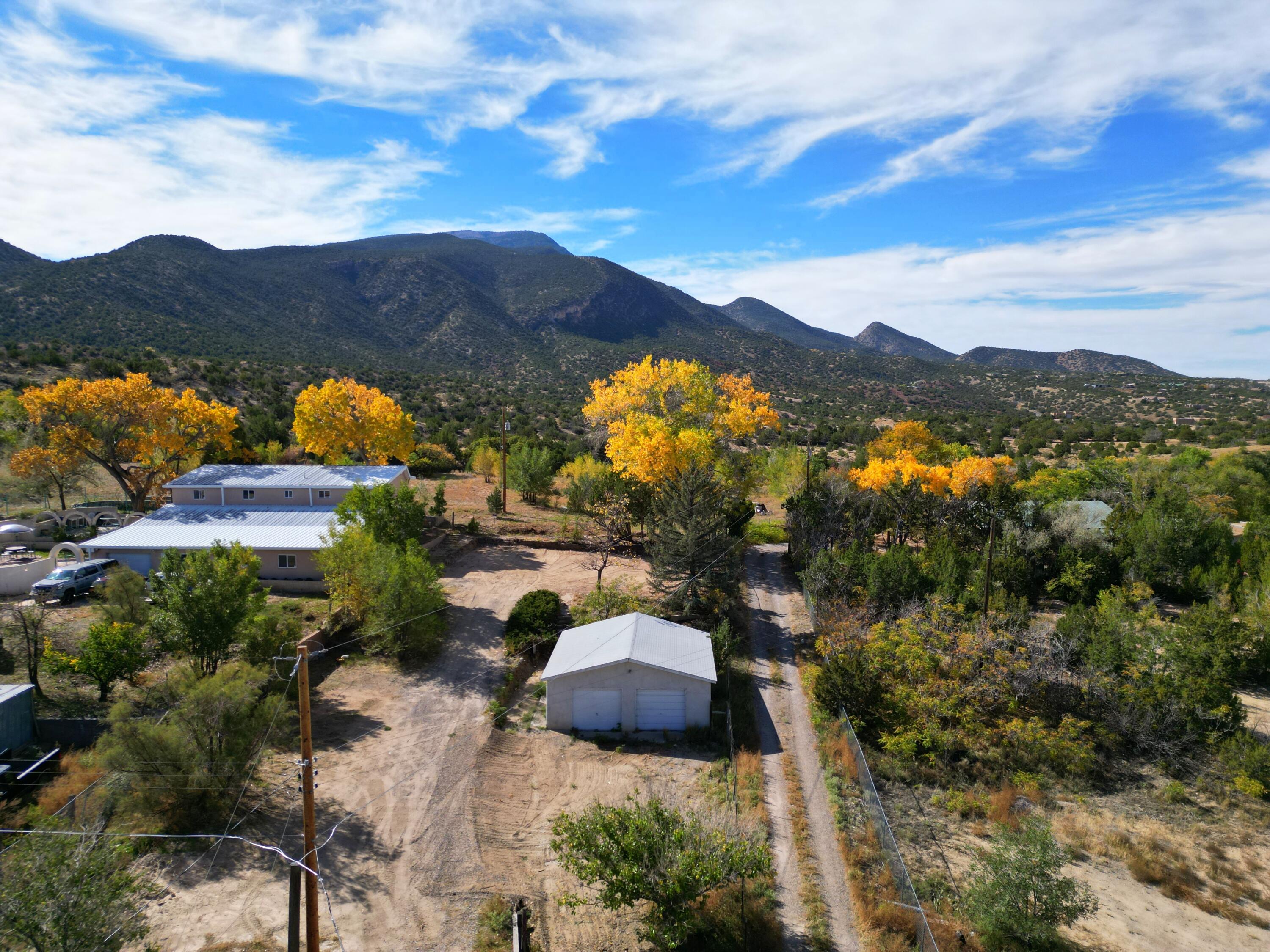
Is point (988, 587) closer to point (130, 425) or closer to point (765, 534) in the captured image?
point (765, 534)

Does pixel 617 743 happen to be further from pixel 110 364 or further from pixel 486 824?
pixel 110 364

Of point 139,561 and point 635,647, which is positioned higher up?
point 635,647

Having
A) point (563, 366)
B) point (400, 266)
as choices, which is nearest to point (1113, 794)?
point (563, 366)

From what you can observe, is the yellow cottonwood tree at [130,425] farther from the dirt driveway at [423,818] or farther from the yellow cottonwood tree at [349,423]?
the dirt driveway at [423,818]

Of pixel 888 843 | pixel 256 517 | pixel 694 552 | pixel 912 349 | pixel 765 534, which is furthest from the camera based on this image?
pixel 912 349

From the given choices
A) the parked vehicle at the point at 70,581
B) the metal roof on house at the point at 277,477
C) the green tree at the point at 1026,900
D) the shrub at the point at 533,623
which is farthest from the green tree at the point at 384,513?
the green tree at the point at 1026,900

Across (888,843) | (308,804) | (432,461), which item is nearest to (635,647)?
(888,843)

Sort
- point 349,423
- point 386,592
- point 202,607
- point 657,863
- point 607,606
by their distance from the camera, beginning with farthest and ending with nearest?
1. point 349,423
2. point 607,606
3. point 386,592
4. point 202,607
5. point 657,863

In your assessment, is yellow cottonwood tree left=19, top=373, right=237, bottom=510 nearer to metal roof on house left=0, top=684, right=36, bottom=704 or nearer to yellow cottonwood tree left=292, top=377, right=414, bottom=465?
yellow cottonwood tree left=292, top=377, right=414, bottom=465
